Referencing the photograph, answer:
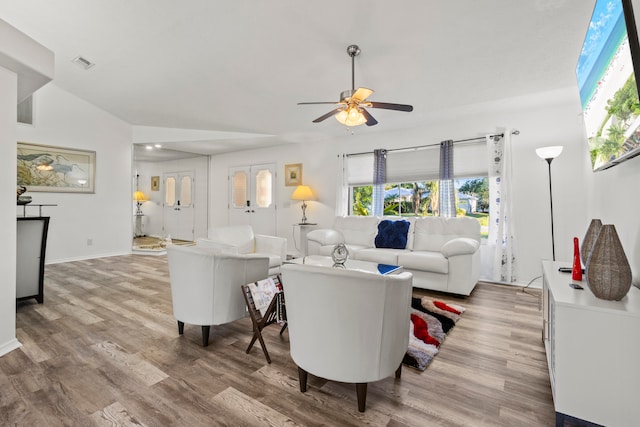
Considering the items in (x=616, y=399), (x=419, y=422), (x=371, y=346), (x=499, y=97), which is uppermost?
(x=499, y=97)

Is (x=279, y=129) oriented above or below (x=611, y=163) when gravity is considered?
above

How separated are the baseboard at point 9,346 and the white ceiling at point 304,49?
3.03 m

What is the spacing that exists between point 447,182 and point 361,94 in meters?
2.60

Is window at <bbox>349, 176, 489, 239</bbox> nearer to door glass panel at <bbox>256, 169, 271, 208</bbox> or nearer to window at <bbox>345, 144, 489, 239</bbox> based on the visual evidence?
window at <bbox>345, 144, 489, 239</bbox>

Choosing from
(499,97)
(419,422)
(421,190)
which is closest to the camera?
(419,422)

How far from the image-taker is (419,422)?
56.7 inches

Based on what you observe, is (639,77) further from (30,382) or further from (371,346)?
(30,382)

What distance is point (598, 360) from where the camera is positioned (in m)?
1.29

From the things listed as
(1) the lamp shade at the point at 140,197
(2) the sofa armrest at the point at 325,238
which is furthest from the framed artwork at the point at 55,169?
(2) the sofa armrest at the point at 325,238

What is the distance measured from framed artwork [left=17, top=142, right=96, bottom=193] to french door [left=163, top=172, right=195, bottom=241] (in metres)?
2.24

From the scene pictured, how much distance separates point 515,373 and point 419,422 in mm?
867

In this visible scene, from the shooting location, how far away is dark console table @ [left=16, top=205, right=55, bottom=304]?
3021mm

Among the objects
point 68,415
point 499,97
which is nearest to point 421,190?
point 499,97

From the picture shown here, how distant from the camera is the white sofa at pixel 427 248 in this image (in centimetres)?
346
